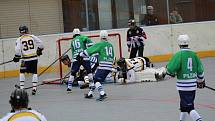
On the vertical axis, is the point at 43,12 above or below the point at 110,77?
above

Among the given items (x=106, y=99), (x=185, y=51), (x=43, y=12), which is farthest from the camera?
(x=43, y=12)

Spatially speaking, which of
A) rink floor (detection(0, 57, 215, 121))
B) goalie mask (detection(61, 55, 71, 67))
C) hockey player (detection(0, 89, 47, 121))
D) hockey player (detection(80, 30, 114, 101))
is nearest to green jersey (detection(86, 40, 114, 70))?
hockey player (detection(80, 30, 114, 101))

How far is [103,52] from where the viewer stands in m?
10.7

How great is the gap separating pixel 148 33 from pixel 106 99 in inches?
273

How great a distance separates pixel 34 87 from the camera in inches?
483

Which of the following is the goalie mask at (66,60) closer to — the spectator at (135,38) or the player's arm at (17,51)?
the player's arm at (17,51)

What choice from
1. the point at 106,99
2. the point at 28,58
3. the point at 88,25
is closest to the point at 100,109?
the point at 106,99

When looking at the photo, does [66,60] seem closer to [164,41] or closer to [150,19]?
[164,41]

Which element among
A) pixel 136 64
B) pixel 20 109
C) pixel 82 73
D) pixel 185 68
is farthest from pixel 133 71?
pixel 20 109

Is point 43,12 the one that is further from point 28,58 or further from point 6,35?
point 28,58

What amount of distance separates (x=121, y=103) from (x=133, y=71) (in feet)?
9.28

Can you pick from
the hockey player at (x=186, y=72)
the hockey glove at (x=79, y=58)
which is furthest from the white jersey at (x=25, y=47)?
the hockey player at (x=186, y=72)

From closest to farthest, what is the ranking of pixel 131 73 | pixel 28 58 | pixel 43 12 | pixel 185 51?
1. pixel 185 51
2. pixel 28 58
3. pixel 131 73
4. pixel 43 12

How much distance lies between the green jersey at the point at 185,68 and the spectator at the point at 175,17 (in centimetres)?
1116
